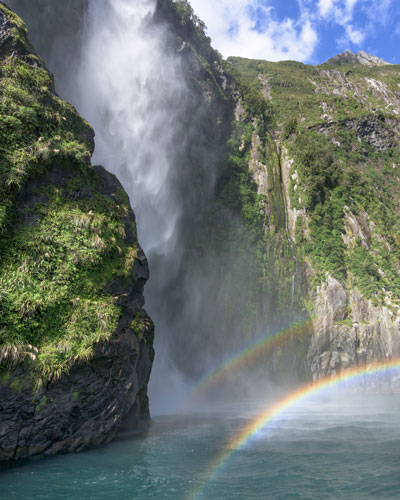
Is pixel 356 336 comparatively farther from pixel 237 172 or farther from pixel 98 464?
pixel 98 464

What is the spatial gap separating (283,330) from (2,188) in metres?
22.8

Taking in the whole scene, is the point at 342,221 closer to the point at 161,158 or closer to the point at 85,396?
the point at 161,158

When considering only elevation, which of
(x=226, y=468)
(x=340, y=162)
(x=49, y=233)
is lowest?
(x=226, y=468)

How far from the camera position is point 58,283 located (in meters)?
10.9

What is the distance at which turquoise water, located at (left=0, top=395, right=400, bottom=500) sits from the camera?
7352 millimetres

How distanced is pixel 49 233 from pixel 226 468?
8582mm

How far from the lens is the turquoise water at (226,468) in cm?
735

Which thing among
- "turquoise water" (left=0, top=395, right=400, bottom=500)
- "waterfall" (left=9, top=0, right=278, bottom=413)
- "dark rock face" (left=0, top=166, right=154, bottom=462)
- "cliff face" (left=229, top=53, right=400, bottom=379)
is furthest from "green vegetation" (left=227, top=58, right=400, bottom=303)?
"dark rock face" (left=0, top=166, right=154, bottom=462)

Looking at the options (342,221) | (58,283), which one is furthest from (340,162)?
(58,283)

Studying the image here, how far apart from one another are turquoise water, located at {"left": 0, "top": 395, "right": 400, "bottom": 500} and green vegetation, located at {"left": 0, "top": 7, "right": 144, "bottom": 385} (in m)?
2.51

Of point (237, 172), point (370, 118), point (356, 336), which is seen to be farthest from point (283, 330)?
point (370, 118)

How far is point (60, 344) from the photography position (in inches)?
396

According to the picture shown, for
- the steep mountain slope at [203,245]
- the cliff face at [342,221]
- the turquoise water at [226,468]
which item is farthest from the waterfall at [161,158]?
the turquoise water at [226,468]

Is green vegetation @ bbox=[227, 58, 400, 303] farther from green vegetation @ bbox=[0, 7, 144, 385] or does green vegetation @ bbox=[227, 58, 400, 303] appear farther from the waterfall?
green vegetation @ bbox=[0, 7, 144, 385]
